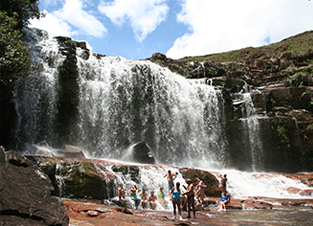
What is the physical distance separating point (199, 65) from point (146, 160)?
772 inches

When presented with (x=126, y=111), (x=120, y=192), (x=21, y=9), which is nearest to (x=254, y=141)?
(x=126, y=111)

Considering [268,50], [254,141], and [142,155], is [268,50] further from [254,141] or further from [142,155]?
[142,155]

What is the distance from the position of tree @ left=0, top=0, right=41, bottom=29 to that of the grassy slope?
34830 mm

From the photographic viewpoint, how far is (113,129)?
20016mm

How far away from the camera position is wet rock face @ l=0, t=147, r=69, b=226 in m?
3.43

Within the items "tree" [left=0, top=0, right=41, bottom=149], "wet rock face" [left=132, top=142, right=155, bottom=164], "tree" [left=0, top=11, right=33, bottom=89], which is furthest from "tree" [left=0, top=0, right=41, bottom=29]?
"wet rock face" [left=132, top=142, right=155, bottom=164]

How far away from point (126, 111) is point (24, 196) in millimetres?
17132

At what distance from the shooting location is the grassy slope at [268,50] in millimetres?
43375

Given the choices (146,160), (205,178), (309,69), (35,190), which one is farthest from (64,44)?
(309,69)

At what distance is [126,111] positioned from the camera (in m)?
20.9

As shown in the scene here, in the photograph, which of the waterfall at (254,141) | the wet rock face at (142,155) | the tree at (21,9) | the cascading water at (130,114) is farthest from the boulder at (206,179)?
the tree at (21,9)

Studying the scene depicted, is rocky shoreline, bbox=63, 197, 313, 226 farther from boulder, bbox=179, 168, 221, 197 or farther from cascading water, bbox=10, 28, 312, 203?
cascading water, bbox=10, 28, 312, 203

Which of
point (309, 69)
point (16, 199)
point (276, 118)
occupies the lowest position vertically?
point (16, 199)

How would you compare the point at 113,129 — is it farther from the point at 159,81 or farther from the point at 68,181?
the point at 68,181
